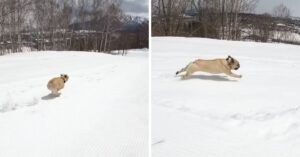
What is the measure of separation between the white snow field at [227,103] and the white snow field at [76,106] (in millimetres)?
99

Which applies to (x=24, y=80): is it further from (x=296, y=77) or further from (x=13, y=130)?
(x=296, y=77)

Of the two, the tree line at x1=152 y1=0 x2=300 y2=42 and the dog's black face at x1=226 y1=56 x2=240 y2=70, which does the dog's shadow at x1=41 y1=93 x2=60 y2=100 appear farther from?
the dog's black face at x1=226 y1=56 x2=240 y2=70

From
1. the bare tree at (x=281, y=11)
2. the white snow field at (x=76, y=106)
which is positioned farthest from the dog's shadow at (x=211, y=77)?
the bare tree at (x=281, y=11)

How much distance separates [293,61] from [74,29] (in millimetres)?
833

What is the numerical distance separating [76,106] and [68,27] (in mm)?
285

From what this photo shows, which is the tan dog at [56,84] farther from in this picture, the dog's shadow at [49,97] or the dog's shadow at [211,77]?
the dog's shadow at [211,77]

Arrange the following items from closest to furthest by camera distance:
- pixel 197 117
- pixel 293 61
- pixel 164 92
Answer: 1. pixel 197 117
2. pixel 164 92
3. pixel 293 61

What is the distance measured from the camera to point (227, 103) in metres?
1.07

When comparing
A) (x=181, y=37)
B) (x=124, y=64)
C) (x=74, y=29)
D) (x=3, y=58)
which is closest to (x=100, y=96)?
(x=124, y=64)

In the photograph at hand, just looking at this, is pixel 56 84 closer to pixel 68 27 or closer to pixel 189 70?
pixel 68 27

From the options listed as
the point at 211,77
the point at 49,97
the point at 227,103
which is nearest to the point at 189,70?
the point at 211,77

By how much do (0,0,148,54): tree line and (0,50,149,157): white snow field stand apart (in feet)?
0.11

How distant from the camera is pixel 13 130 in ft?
3.68

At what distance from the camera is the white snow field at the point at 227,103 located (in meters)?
0.90
